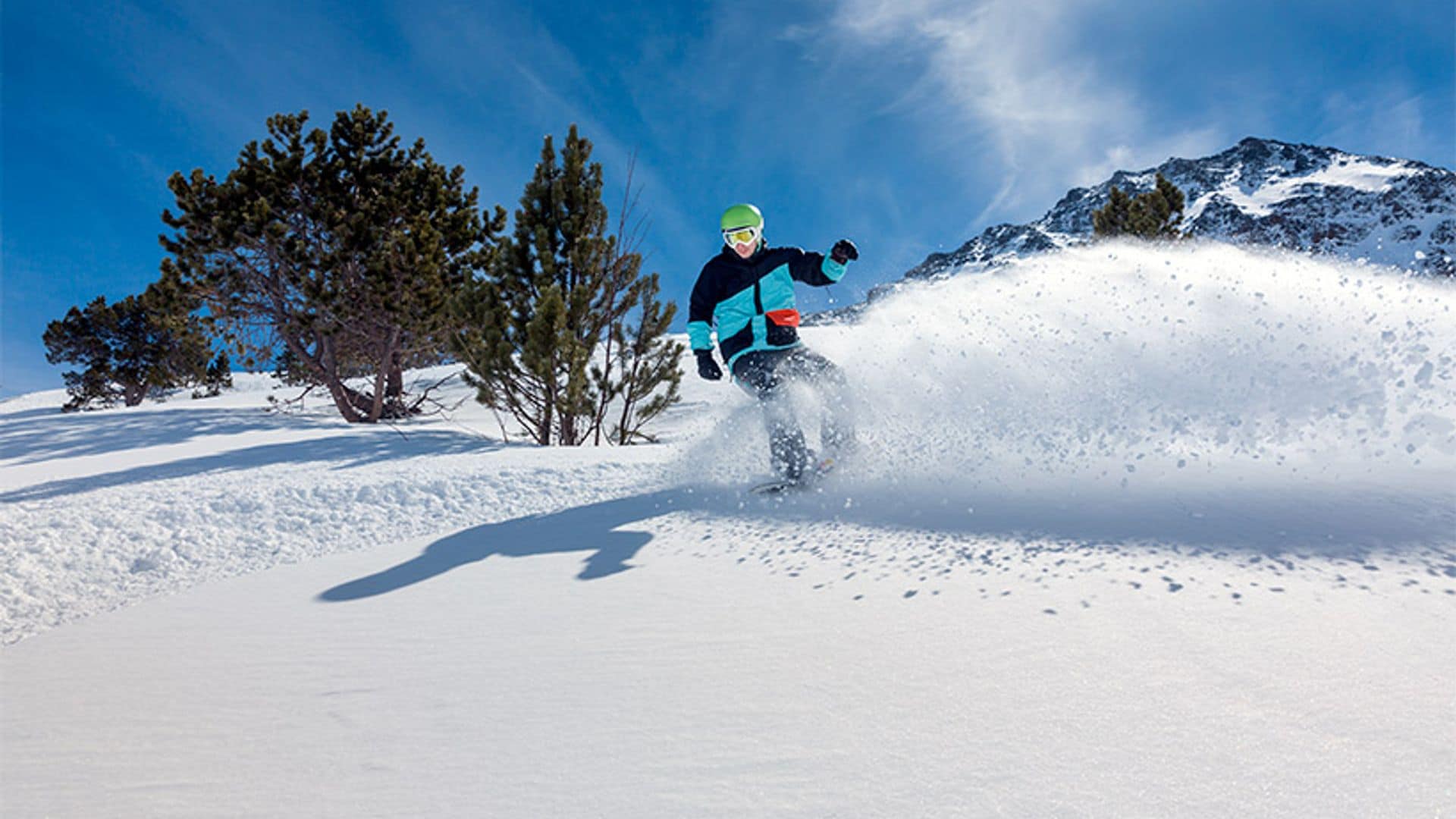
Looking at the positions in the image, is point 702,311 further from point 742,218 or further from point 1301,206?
A: point 1301,206

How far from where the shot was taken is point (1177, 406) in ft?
12.3

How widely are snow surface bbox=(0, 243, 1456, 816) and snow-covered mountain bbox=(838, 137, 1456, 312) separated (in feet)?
363

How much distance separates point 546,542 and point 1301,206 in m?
183

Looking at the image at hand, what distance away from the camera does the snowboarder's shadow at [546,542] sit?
9.09 feet

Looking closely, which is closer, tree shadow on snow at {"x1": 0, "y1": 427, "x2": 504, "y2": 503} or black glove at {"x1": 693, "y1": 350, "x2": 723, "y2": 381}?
black glove at {"x1": 693, "y1": 350, "x2": 723, "y2": 381}

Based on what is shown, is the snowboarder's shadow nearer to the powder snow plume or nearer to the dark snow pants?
the dark snow pants

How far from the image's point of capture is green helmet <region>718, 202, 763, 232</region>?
495cm

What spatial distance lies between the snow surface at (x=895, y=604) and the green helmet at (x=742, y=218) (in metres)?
1.42

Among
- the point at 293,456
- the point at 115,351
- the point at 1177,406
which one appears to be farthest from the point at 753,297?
the point at 115,351

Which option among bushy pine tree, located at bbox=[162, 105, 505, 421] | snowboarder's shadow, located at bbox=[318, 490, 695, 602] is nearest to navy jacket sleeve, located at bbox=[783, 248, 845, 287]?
snowboarder's shadow, located at bbox=[318, 490, 695, 602]

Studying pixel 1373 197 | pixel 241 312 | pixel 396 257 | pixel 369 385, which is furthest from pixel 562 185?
pixel 1373 197

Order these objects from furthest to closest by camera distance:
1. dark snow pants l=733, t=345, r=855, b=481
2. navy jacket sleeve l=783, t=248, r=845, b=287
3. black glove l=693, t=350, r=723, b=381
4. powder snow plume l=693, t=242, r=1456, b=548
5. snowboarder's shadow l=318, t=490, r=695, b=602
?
black glove l=693, t=350, r=723, b=381
navy jacket sleeve l=783, t=248, r=845, b=287
dark snow pants l=733, t=345, r=855, b=481
powder snow plume l=693, t=242, r=1456, b=548
snowboarder's shadow l=318, t=490, r=695, b=602

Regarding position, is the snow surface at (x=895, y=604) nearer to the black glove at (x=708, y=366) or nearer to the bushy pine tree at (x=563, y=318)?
the black glove at (x=708, y=366)

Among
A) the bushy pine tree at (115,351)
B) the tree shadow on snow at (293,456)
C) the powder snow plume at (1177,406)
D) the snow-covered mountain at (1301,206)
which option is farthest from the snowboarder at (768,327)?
the snow-covered mountain at (1301,206)
